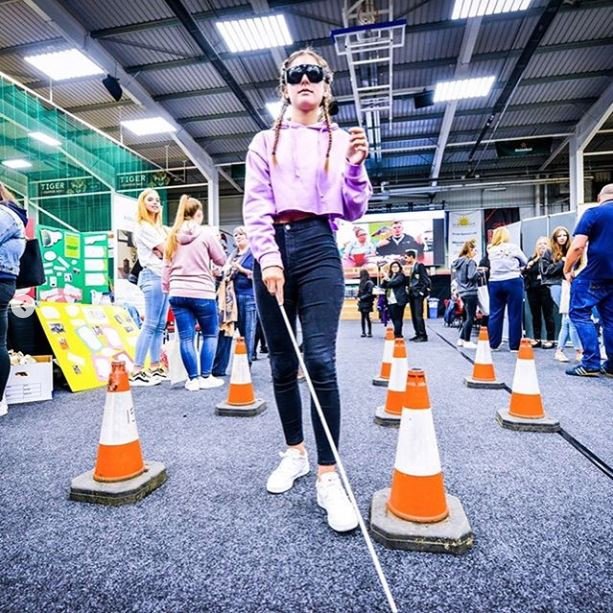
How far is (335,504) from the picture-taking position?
1141 mm

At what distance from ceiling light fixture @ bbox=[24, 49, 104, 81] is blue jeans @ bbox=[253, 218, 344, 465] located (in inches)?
295

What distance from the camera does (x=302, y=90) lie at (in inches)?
51.0

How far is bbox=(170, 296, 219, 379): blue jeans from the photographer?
9.33 ft

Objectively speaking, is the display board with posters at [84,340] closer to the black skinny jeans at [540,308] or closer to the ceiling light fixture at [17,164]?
the ceiling light fixture at [17,164]

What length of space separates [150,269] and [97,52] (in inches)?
229

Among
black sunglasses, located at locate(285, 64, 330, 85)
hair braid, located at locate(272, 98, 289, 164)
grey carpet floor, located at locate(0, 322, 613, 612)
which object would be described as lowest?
grey carpet floor, located at locate(0, 322, 613, 612)

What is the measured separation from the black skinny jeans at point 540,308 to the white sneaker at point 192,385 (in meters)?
4.37

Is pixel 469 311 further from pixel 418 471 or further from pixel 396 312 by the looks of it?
pixel 418 471

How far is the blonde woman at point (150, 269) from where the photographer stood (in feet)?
9.87

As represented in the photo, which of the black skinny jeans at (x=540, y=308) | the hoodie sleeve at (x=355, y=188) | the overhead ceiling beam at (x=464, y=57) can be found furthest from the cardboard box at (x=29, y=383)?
the overhead ceiling beam at (x=464, y=57)

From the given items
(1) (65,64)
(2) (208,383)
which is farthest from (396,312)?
(1) (65,64)

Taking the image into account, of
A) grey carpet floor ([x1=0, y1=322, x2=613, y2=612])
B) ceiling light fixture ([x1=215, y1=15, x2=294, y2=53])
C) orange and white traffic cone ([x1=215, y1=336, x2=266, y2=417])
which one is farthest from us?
ceiling light fixture ([x1=215, y1=15, x2=294, y2=53])

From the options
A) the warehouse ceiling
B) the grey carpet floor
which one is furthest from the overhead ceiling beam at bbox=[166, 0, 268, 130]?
the grey carpet floor

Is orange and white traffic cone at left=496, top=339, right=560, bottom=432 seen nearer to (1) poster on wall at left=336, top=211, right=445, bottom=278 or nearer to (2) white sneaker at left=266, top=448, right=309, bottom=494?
(2) white sneaker at left=266, top=448, right=309, bottom=494
